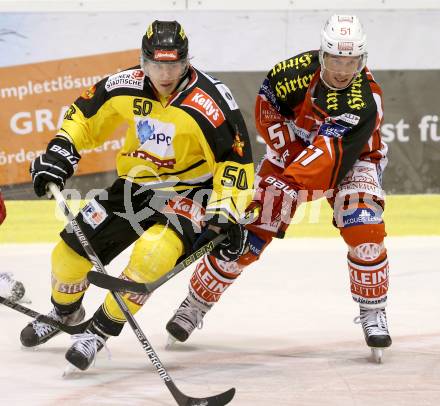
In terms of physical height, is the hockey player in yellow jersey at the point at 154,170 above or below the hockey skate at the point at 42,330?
above

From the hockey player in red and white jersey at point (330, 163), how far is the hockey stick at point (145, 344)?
Answer: 0.59m

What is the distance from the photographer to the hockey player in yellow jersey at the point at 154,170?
406cm

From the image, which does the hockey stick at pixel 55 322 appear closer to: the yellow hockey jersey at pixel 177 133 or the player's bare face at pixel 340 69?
the yellow hockey jersey at pixel 177 133

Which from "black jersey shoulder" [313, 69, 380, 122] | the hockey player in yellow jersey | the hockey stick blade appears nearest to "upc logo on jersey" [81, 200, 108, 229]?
the hockey player in yellow jersey

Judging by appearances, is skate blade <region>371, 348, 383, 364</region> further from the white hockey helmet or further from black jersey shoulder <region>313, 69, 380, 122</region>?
the white hockey helmet

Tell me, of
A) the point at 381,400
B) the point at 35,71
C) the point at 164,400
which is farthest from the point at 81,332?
the point at 35,71

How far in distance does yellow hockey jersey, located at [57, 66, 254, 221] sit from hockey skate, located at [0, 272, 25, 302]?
0.99 metres

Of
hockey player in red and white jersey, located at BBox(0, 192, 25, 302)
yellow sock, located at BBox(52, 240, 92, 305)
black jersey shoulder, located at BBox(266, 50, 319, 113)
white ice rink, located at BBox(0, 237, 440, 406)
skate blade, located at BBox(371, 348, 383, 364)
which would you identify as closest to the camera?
white ice rink, located at BBox(0, 237, 440, 406)

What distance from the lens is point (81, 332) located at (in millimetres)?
4270

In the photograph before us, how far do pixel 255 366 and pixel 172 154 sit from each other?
35.3 inches

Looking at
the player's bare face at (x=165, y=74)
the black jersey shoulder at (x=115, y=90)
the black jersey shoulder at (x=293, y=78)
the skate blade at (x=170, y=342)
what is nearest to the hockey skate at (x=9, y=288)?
the skate blade at (x=170, y=342)

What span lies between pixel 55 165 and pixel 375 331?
1423mm

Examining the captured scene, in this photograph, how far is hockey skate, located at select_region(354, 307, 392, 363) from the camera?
171 inches

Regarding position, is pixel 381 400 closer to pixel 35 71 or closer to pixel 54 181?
pixel 54 181
